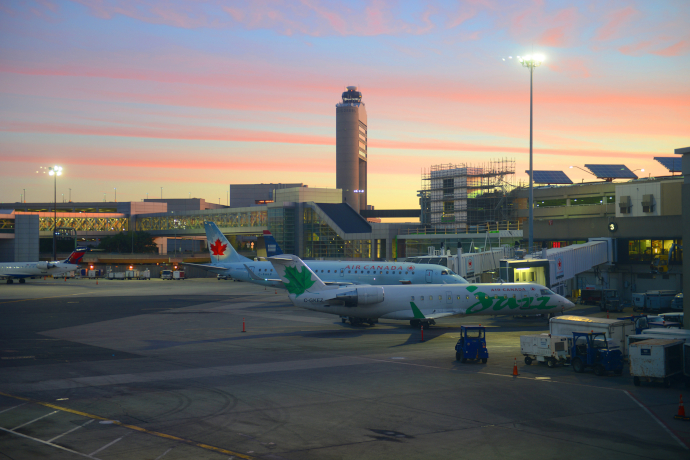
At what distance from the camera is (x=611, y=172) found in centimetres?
7700

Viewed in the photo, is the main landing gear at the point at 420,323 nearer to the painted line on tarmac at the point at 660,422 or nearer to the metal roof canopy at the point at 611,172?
the painted line on tarmac at the point at 660,422

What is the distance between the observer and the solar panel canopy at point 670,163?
222 feet

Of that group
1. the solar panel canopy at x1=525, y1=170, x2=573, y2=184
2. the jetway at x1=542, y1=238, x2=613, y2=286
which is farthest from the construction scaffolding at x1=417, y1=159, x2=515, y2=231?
the jetway at x1=542, y1=238, x2=613, y2=286

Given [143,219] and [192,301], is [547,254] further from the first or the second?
[143,219]

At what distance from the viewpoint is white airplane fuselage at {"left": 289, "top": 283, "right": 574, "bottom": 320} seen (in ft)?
130

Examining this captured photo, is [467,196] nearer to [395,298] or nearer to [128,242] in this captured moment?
[395,298]

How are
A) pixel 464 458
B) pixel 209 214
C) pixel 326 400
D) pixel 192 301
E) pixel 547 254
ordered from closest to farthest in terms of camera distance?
1. pixel 464 458
2. pixel 326 400
3. pixel 547 254
4. pixel 192 301
5. pixel 209 214

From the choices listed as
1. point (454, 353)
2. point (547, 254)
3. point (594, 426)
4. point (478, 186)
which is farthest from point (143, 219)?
point (594, 426)

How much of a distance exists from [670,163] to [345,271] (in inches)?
1677

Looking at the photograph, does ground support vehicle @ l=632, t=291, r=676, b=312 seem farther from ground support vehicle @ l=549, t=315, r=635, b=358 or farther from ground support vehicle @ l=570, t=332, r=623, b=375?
ground support vehicle @ l=570, t=332, r=623, b=375

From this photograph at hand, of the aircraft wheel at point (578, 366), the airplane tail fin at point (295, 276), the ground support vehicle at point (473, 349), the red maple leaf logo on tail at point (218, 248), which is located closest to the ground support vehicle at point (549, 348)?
the aircraft wheel at point (578, 366)

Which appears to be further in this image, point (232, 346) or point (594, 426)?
point (232, 346)

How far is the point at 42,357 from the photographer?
30.7m

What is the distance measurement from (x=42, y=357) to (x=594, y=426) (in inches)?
1074
